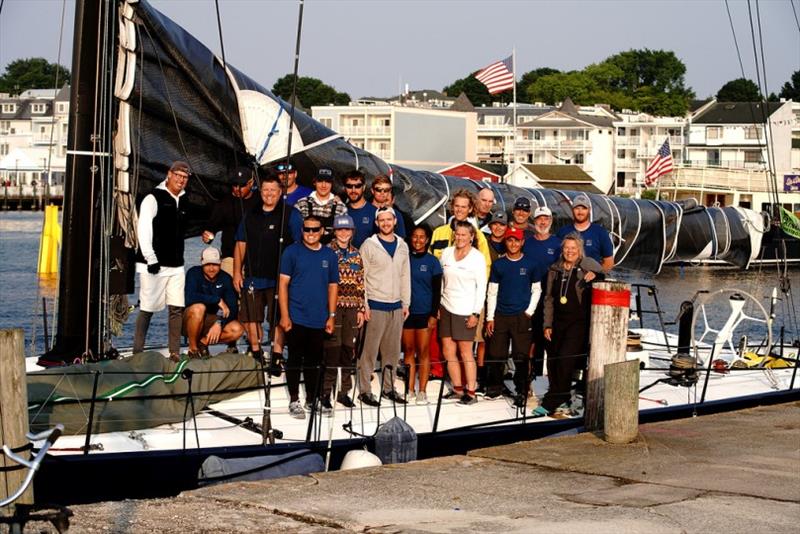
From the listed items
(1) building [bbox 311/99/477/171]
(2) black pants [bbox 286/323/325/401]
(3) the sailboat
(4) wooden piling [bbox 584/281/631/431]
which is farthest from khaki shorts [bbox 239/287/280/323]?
(1) building [bbox 311/99/477/171]

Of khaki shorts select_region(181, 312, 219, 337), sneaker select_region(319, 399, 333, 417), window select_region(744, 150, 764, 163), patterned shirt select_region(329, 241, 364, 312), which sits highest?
window select_region(744, 150, 764, 163)

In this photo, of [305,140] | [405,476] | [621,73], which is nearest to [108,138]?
[305,140]

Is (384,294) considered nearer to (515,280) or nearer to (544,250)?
(515,280)

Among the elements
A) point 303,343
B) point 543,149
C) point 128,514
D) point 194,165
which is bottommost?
point 128,514

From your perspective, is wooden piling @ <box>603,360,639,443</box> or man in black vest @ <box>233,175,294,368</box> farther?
man in black vest @ <box>233,175,294,368</box>

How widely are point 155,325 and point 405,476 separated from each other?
19.4 metres

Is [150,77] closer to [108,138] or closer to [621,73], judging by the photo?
[108,138]

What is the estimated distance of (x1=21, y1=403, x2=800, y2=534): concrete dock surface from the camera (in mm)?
7547

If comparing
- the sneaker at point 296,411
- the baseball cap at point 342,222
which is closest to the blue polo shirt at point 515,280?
the baseball cap at point 342,222

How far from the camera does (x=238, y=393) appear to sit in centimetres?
1107

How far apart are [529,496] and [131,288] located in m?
4.76

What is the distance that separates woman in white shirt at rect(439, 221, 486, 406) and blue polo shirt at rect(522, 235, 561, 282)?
1.95 feet

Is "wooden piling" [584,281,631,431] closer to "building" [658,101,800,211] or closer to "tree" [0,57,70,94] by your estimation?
Answer: "building" [658,101,800,211]

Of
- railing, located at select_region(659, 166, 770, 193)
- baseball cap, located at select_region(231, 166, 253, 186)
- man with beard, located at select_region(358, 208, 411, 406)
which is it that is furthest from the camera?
railing, located at select_region(659, 166, 770, 193)
